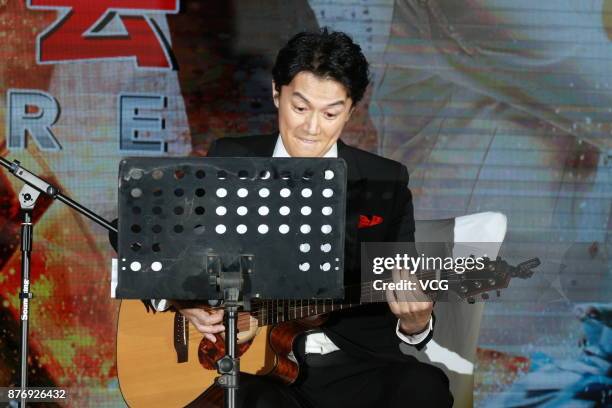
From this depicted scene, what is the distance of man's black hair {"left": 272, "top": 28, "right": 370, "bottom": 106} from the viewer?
115 inches

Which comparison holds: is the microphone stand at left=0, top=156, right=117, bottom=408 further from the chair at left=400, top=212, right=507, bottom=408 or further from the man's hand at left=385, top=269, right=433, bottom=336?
the chair at left=400, top=212, right=507, bottom=408

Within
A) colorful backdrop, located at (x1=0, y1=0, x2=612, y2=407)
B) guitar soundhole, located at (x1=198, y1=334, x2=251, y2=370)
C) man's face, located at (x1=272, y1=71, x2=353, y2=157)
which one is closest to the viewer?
man's face, located at (x1=272, y1=71, x2=353, y2=157)

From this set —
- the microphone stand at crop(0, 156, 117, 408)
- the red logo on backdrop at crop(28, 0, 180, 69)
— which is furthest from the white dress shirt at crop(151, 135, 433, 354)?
the red logo on backdrop at crop(28, 0, 180, 69)

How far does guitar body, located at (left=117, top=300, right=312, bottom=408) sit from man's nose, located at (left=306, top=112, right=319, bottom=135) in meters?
0.60

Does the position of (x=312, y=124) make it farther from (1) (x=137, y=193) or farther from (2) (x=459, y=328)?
(2) (x=459, y=328)

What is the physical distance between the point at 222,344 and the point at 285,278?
0.76m

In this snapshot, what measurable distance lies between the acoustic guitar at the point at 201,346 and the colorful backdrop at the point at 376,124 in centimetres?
98

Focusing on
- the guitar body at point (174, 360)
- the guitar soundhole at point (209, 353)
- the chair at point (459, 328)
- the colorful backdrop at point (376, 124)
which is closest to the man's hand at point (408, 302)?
the guitar body at point (174, 360)

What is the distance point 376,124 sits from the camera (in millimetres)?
4234

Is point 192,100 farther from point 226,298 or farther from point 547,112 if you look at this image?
point 226,298

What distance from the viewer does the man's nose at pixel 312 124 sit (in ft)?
9.64
